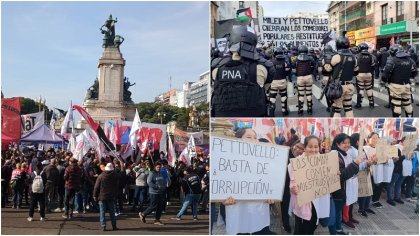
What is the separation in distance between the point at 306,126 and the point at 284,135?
37 centimetres

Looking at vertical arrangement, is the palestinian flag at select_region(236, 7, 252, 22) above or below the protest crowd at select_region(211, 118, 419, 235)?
above

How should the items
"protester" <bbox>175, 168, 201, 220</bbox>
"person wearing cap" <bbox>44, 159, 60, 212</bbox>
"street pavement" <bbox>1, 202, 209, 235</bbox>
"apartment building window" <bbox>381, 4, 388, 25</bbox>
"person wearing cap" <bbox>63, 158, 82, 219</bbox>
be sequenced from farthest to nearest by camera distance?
"protester" <bbox>175, 168, 201, 220</bbox> < "person wearing cap" <bbox>44, 159, 60, 212</bbox> < "person wearing cap" <bbox>63, 158, 82, 219</bbox> < "street pavement" <bbox>1, 202, 209, 235</bbox> < "apartment building window" <bbox>381, 4, 388, 25</bbox>

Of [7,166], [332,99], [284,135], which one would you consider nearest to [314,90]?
[332,99]

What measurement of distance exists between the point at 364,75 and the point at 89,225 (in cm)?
605

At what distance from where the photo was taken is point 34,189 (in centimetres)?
998

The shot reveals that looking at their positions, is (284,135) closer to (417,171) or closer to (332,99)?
(332,99)

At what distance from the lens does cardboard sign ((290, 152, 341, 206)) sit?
7.42 meters

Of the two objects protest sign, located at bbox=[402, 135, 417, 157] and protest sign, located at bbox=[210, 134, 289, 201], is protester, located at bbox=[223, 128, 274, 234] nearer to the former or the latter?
protest sign, located at bbox=[210, 134, 289, 201]

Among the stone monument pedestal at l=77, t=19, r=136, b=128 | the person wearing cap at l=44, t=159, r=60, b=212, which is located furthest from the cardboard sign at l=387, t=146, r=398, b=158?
the stone monument pedestal at l=77, t=19, r=136, b=128

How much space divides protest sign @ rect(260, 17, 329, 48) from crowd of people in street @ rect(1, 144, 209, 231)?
3.93 metres

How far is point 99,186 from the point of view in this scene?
954cm

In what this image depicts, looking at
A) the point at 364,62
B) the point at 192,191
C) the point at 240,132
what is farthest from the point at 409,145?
the point at 192,191

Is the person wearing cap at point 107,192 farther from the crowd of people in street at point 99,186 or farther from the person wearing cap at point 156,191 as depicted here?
the person wearing cap at point 156,191

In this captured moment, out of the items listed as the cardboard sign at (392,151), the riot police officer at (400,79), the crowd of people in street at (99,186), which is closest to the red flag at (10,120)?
the crowd of people in street at (99,186)
